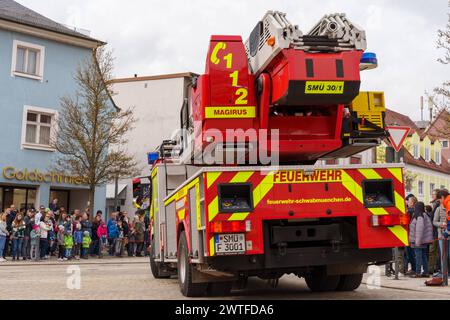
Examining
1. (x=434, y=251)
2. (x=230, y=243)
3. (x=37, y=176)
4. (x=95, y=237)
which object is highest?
(x=37, y=176)

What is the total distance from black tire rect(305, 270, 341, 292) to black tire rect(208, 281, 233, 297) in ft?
5.00

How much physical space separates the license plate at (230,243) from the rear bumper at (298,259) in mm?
218

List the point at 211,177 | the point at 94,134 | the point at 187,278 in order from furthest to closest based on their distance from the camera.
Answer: the point at 94,134, the point at 187,278, the point at 211,177

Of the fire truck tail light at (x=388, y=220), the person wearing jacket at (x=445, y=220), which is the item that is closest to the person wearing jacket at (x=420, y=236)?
the person wearing jacket at (x=445, y=220)

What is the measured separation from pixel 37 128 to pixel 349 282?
22332mm

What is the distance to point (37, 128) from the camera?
29.4 meters

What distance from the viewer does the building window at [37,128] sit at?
28.8 meters

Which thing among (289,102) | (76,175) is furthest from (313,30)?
(76,175)

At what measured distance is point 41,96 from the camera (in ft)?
97.2

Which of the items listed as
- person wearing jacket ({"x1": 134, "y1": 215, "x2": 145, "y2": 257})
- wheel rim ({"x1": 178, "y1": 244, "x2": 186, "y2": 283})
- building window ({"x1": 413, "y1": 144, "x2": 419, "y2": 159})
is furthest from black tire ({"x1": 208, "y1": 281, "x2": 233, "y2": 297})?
building window ({"x1": 413, "y1": 144, "x2": 419, "y2": 159})

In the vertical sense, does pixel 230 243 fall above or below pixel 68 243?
below

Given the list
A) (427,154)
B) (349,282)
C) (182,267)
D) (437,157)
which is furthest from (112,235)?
(437,157)

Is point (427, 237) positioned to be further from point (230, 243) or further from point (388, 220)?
point (230, 243)

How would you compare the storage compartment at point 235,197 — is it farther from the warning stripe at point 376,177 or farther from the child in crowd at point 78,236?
the child in crowd at point 78,236
